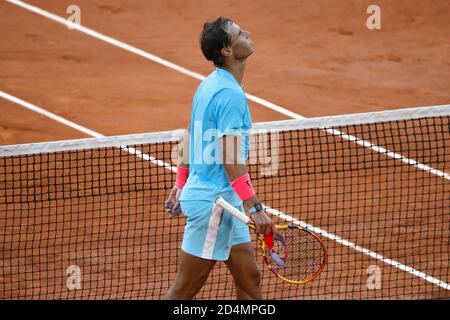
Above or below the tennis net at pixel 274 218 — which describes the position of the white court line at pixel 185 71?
above

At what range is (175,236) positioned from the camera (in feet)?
A: 32.9

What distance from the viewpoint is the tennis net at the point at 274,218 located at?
8766 mm

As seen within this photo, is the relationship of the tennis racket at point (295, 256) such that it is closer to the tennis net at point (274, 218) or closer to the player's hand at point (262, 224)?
the player's hand at point (262, 224)

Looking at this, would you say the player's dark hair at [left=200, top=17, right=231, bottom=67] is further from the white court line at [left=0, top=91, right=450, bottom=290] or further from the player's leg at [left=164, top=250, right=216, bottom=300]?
the white court line at [left=0, top=91, right=450, bottom=290]

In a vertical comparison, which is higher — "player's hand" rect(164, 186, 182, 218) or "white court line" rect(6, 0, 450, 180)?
"white court line" rect(6, 0, 450, 180)

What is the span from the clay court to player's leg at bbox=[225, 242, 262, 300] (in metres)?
2.51

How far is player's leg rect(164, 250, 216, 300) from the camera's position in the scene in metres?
6.24

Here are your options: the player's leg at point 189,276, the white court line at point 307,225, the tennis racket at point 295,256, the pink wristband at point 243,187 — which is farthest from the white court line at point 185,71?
the pink wristband at point 243,187

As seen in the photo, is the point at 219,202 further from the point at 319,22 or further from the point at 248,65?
the point at 319,22

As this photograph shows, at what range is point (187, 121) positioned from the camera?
41.8 feet

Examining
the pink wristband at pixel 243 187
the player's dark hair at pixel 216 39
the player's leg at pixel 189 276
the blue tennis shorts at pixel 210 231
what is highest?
the player's dark hair at pixel 216 39

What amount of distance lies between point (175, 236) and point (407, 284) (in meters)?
2.55

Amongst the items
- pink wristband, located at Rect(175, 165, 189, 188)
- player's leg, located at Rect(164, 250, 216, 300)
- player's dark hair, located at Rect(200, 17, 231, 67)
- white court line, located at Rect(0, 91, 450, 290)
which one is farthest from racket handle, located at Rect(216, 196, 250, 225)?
white court line, located at Rect(0, 91, 450, 290)
